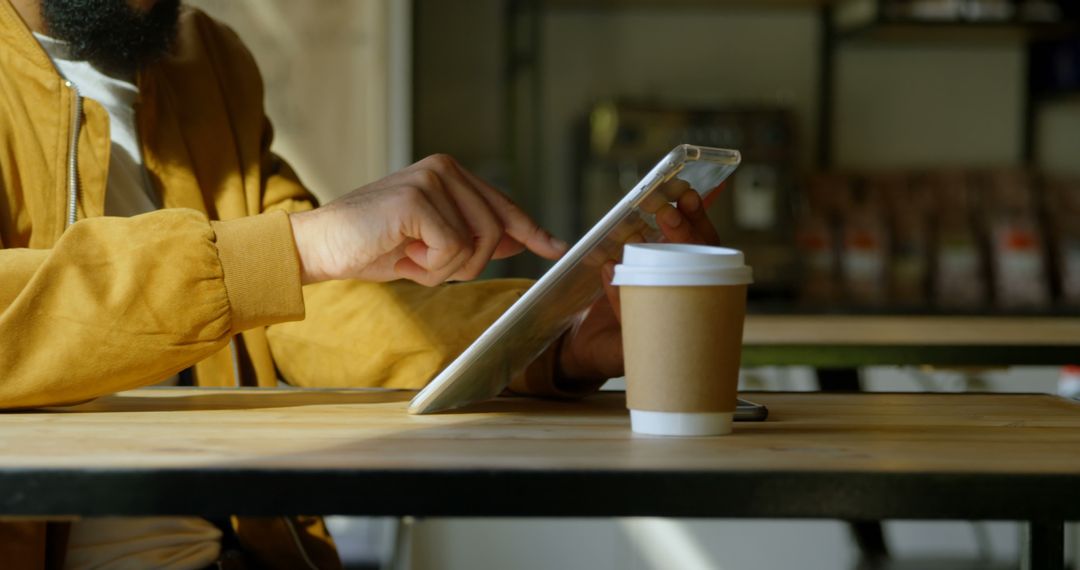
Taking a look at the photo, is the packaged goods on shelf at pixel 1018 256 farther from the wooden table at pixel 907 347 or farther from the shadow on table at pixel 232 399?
the shadow on table at pixel 232 399

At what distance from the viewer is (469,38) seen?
492 cm

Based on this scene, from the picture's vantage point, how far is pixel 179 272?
2.70 ft

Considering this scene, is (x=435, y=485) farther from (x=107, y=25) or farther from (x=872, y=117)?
(x=872, y=117)

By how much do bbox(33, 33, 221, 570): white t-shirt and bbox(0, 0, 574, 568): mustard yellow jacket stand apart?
1.0 inches

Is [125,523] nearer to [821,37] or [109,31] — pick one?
[109,31]

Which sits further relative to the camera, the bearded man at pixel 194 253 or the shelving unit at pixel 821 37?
the shelving unit at pixel 821 37

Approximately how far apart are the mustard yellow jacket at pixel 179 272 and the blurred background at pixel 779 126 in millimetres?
1561

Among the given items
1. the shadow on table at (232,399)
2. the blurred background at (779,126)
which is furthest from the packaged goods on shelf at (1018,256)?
the shadow on table at (232,399)

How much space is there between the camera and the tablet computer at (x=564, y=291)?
2.60 ft

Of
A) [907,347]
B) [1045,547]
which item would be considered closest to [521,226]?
[1045,547]

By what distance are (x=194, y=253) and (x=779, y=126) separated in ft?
11.9

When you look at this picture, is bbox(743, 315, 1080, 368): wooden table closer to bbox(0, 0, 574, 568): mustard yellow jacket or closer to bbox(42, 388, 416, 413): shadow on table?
bbox(0, 0, 574, 568): mustard yellow jacket

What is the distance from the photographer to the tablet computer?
79cm

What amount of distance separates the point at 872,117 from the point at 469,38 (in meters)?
1.63
